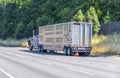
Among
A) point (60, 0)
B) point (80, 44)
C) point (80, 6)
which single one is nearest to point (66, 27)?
point (80, 44)

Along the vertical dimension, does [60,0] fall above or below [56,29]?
above

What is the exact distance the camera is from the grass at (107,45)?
39.7m

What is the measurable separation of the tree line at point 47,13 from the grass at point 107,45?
17.1 ft

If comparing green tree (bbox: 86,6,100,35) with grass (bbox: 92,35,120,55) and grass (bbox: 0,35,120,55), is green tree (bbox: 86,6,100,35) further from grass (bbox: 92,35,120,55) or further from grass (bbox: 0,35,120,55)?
grass (bbox: 92,35,120,55)

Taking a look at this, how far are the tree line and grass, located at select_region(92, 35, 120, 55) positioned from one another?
5.21 metres

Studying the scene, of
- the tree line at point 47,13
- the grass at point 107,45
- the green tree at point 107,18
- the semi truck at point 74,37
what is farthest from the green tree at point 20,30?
the semi truck at point 74,37

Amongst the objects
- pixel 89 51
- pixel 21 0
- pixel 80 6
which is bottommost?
pixel 89 51

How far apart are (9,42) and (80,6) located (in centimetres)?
3516

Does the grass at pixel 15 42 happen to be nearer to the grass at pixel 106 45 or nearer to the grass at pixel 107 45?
the grass at pixel 106 45

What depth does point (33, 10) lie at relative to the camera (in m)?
84.1

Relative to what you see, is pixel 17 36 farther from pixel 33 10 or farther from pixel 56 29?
pixel 56 29

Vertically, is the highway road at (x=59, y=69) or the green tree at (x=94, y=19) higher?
the green tree at (x=94, y=19)

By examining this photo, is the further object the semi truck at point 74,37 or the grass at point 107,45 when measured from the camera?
the semi truck at point 74,37

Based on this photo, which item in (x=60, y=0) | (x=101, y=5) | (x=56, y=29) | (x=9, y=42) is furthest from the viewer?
(x=9, y=42)
